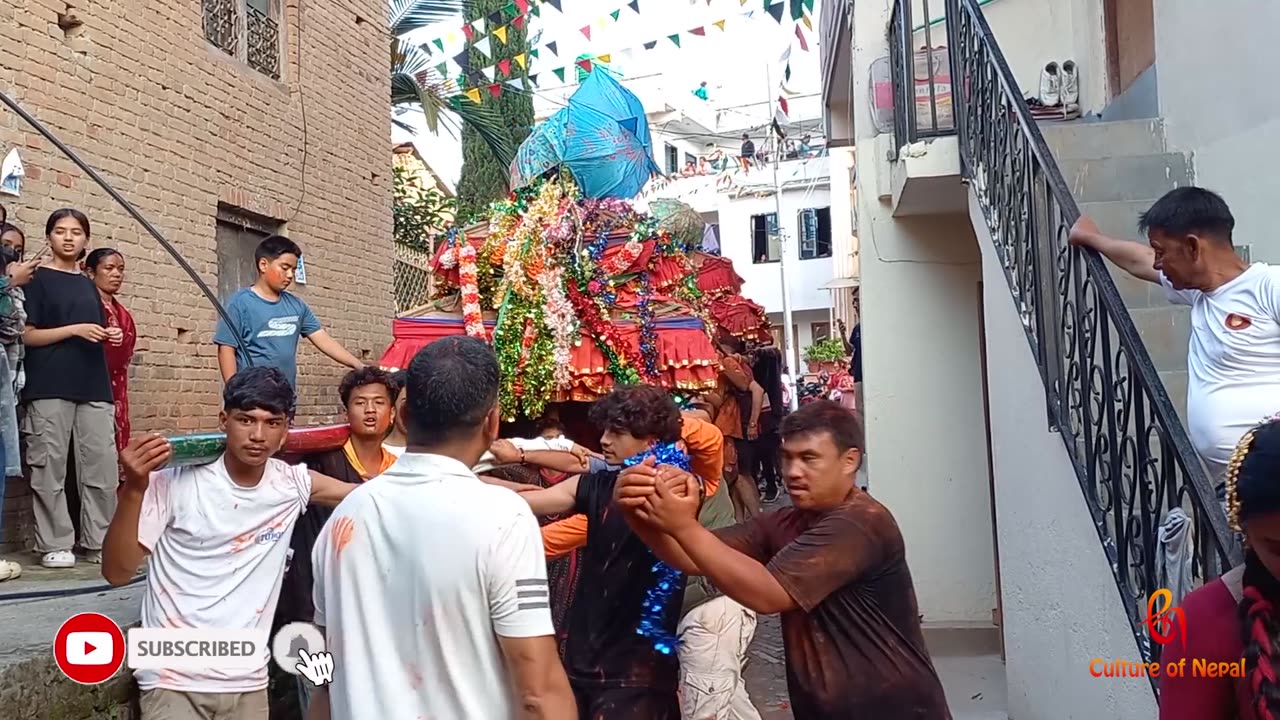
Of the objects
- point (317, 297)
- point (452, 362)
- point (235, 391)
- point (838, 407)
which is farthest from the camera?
point (317, 297)

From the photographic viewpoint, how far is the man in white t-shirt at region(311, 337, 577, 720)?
80.8 inches

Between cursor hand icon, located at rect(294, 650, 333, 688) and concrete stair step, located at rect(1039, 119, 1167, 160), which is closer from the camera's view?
cursor hand icon, located at rect(294, 650, 333, 688)

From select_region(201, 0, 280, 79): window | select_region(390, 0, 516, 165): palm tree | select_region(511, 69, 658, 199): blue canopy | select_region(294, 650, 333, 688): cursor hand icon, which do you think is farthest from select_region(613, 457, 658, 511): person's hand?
select_region(390, 0, 516, 165): palm tree

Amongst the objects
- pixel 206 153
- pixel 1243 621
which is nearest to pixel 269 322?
pixel 206 153

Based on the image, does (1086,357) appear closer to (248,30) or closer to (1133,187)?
(1133,187)

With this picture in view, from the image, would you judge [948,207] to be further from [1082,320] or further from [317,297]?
[317,297]

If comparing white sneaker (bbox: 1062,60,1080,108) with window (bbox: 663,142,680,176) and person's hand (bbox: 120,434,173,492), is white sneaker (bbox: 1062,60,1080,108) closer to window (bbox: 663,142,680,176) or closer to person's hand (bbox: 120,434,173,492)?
person's hand (bbox: 120,434,173,492)

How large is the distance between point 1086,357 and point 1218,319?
0.58m

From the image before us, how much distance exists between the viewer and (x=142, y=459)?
9.08ft

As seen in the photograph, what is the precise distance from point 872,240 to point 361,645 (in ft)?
18.6

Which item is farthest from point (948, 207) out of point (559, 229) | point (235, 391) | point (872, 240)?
point (235, 391)

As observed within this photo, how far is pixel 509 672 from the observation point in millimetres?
2086

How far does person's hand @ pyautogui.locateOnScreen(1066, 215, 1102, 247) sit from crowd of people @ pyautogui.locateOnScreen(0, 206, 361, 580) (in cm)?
347

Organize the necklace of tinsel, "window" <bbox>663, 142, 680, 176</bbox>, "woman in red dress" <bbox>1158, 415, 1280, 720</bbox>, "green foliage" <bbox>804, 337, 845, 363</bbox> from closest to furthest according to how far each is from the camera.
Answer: "woman in red dress" <bbox>1158, 415, 1280, 720</bbox>
the necklace of tinsel
"green foliage" <bbox>804, 337, 845, 363</bbox>
"window" <bbox>663, 142, 680, 176</bbox>
